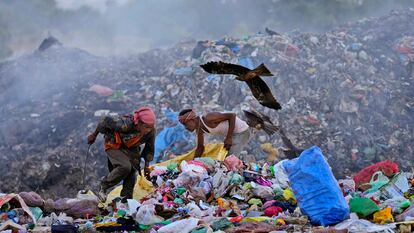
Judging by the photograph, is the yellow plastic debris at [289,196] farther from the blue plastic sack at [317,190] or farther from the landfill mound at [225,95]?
the landfill mound at [225,95]

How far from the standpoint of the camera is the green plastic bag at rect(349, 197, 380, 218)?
366 cm

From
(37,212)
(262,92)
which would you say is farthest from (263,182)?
(37,212)

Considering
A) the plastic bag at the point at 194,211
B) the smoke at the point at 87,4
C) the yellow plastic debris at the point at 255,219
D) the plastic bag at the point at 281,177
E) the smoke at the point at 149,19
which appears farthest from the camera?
the smoke at the point at 87,4

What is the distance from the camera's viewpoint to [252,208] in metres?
4.33

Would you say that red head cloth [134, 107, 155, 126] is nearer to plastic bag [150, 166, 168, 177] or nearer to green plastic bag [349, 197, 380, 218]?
plastic bag [150, 166, 168, 177]

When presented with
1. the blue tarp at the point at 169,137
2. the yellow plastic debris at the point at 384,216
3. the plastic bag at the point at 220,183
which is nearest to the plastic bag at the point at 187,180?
Answer: the plastic bag at the point at 220,183

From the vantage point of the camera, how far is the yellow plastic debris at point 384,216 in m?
3.52

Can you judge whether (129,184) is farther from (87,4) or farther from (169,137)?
(87,4)

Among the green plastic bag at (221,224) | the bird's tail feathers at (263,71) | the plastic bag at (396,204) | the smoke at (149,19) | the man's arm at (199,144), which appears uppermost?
the smoke at (149,19)

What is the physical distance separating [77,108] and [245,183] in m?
6.38

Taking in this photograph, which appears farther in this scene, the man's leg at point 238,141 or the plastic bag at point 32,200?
the man's leg at point 238,141

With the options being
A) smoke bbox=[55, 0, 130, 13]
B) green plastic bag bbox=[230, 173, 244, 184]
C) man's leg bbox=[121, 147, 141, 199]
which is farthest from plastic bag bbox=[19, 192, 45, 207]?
smoke bbox=[55, 0, 130, 13]

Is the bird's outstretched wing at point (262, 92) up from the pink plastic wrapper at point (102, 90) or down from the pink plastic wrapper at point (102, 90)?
down

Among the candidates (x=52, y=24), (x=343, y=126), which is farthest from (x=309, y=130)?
(x=52, y=24)
